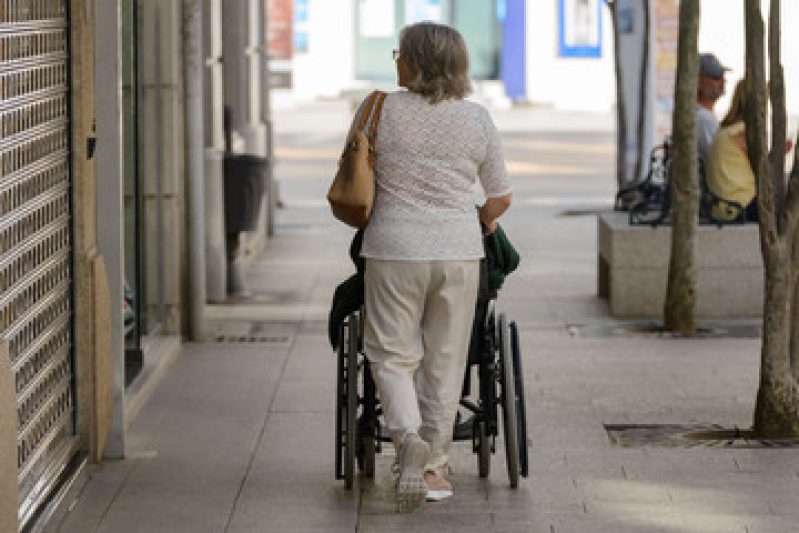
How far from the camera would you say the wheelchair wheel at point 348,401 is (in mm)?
7273


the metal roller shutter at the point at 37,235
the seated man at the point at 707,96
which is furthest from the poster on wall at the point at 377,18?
the metal roller shutter at the point at 37,235

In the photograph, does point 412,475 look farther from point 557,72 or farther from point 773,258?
point 557,72

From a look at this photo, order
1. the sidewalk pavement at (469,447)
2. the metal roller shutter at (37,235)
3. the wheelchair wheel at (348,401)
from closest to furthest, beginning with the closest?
the metal roller shutter at (37,235) < the sidewalk pavement at (469,447) < the wheelchair wheel at (348,401)

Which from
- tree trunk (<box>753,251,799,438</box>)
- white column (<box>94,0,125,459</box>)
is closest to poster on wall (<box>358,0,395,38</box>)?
A: tree trunk (<box>753,251,799,438</box>)

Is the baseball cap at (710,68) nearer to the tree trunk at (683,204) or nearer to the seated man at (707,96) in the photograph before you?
the seated man at (707,96)

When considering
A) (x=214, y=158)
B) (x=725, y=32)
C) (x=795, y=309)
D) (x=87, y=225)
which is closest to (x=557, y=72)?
(x=725, y=32)

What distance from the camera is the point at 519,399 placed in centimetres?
738

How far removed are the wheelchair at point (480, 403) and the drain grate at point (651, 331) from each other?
4008 mm

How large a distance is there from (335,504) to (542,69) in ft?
108

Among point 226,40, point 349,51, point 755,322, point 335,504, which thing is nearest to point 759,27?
point 335,504

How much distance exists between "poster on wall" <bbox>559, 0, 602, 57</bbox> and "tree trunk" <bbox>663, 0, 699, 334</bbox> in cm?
2703

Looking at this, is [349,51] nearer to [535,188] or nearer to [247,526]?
[535,188]

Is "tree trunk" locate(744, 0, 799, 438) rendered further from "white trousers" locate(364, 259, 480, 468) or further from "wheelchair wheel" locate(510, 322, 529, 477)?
"white trousers" locate(364, 259, 480, 468)

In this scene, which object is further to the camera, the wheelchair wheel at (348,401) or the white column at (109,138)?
the white column at (109,138)
